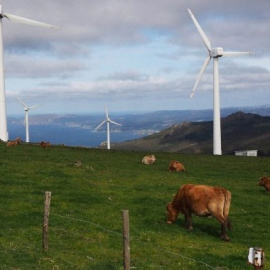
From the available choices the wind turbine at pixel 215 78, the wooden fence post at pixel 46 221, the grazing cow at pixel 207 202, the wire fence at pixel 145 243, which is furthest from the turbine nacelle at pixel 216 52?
the wooden fence post at pixel 46 221

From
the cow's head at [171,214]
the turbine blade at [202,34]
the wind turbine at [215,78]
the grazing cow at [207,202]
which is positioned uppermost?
the turbine blade at [202,34]

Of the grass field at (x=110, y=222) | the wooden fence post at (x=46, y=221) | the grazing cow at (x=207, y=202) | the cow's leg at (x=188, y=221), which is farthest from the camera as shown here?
the cow's leg at (x=188, y=221)

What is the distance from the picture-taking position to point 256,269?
11.6 meters

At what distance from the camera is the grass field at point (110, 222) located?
54.5 ft

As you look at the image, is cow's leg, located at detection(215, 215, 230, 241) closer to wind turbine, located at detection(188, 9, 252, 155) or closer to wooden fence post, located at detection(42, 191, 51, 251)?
wooden fence post, located at detection(42, 191, 51, 251)

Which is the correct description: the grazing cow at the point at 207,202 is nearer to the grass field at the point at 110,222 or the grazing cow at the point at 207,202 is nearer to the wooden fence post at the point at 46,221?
the grass field at the point at 110,222

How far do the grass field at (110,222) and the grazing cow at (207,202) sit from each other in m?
0.98

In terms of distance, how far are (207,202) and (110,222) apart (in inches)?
205

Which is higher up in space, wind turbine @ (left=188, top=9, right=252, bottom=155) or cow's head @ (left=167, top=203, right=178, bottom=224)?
wind turbine @ (left=188, top=9, right=252, bottom=155)

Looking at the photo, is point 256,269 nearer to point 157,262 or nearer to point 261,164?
point 157,262

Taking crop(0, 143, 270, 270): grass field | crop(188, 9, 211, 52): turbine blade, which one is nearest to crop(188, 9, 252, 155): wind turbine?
crop(188, 9, 211, 52): turbine blade

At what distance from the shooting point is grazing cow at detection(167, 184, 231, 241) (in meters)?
19.7

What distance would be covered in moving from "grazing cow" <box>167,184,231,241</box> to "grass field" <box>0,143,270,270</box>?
0.98m

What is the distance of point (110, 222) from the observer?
21844 mm
